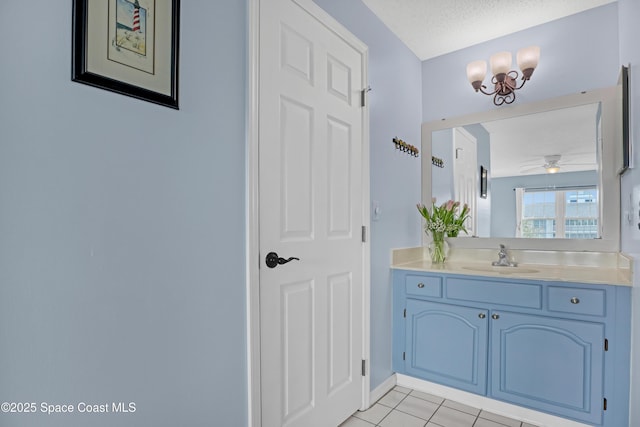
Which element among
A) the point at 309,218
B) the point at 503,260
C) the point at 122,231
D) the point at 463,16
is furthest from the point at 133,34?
the point at 503,260

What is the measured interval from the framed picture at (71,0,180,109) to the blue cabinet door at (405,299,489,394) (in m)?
1.96

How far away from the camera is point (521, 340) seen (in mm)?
1983

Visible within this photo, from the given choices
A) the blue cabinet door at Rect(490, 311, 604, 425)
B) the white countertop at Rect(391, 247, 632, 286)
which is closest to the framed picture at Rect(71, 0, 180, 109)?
the white countertop at Rect(391, 247, 632, 286)

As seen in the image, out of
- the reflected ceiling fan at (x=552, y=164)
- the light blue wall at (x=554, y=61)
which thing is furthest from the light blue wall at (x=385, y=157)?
the reflected ceiling fan at (x=552, y=164)

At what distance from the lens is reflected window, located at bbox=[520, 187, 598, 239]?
226 centimetres

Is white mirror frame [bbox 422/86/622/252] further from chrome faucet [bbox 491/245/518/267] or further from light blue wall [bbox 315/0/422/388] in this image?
light blue wall [bbox 315/0/422/388]

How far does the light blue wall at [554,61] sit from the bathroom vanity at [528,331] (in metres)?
1.14

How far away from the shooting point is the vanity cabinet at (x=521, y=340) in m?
1.75

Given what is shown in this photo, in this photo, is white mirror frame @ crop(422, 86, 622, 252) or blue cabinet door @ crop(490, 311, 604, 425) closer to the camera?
blue cabinet door @ crop(490, 311, 604, 425)

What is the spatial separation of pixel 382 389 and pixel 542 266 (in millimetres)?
1364

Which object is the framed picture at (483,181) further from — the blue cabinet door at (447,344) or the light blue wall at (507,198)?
the blue cabinet door at (447,344)

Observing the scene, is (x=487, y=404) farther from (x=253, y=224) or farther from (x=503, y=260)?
(x=253, y=224)

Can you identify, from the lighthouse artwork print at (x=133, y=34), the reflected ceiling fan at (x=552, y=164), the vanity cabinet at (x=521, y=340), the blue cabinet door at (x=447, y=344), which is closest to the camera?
the lighthouse artwork print at (x=133, y=34)

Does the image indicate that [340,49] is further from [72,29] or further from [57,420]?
[57,420]
